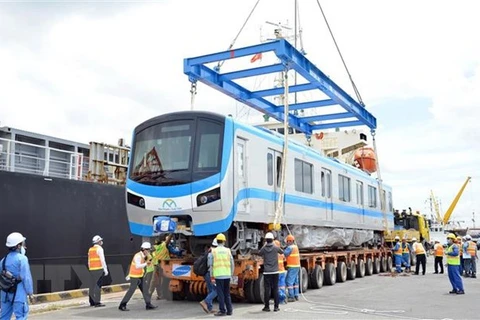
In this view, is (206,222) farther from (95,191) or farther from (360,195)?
(360,195)

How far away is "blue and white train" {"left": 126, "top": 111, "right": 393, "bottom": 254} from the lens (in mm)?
10180

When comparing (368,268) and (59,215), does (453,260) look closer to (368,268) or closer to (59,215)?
(368,268)

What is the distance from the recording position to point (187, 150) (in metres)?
10.6

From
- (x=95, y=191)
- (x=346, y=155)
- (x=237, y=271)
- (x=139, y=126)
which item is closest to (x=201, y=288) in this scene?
(x=237, y=271)

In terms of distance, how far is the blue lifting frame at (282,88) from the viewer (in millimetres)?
12984

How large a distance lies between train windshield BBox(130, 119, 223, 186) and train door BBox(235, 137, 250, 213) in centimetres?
50

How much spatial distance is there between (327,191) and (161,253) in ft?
19.6

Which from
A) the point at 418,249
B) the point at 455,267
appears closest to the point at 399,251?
the point at 418,249

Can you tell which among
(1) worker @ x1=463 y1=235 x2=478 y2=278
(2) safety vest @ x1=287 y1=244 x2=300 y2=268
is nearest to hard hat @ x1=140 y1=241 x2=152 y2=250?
(2) safety vest @ x1=287 y1=244 x2=300 y2=268

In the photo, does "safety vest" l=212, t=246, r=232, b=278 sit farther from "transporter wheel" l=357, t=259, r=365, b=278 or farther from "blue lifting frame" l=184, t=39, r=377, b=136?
"transporter wheel" l=357, t=259, r=365, b=278

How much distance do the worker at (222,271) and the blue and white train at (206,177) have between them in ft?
1.87

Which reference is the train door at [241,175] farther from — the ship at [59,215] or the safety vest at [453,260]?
the safety vest at [453,260]

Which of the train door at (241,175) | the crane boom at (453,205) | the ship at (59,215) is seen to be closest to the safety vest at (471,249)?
the train door at (241,175)

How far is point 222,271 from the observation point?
9492 mm
